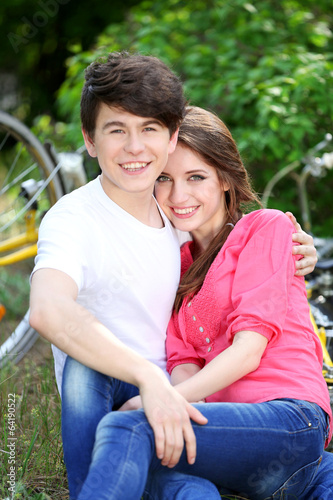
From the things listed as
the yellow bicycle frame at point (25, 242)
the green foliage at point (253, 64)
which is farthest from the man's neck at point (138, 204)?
the green foliage at point (253, 64)

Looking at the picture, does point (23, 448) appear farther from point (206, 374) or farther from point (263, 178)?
point (263, 178)

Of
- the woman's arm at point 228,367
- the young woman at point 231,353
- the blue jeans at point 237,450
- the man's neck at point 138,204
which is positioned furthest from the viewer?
the man's neck at point 138,204

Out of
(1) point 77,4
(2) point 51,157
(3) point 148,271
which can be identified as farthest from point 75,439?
(1) point 77,4

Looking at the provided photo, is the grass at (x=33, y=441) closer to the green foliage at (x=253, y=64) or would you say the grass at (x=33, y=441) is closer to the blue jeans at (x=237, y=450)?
the blue jeans at (x=237, y=450)

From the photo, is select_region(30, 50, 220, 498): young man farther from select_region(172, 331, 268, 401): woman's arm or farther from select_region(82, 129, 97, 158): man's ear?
select_region(172, 331, 268, 401): woman's arm

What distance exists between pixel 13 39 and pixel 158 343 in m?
5.17

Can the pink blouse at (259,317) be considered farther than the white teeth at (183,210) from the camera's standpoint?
No

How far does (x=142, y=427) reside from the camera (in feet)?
4.52

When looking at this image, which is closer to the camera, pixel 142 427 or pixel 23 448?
pixel 142 427

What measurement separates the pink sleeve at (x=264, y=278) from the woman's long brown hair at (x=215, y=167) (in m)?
0.16

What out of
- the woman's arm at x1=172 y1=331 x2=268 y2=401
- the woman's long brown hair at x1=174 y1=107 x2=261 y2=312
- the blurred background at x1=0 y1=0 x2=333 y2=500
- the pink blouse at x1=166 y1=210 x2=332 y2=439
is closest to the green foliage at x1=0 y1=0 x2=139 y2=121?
the blurred background at x1=0 y1=0 x2=333 y2=500

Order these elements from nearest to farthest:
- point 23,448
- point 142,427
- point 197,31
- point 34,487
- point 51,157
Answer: point 142,427 < point 34,487 < point 23,448 < point 51,157 < point 197,31

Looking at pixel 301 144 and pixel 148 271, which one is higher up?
pixel 148 271

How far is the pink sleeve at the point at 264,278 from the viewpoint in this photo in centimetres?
162
